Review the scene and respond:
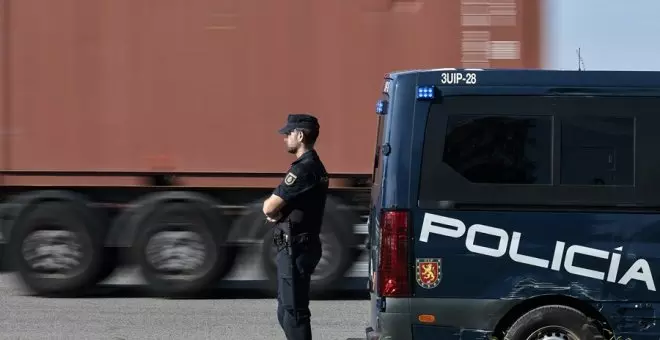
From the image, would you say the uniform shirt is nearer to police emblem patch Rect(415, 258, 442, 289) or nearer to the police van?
the police van

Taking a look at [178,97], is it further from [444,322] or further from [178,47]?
[444,322]

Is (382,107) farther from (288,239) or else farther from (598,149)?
(598,149)

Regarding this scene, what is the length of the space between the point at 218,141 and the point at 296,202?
417 centimetres

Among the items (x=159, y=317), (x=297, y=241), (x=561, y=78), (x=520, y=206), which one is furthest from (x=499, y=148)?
(x=159, y=317)

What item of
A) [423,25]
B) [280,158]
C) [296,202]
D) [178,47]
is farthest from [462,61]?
[296,202]

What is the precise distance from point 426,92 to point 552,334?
5.29 ft

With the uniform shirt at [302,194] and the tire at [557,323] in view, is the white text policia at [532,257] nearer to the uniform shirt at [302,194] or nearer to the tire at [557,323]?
the tire at [557,323]

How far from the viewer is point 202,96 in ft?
37.7

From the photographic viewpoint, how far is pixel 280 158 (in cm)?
1146

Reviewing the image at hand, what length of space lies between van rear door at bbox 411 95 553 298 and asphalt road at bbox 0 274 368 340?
2.89m

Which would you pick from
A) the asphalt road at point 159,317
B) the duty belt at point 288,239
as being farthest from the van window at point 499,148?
the asphalt road at point 159,317

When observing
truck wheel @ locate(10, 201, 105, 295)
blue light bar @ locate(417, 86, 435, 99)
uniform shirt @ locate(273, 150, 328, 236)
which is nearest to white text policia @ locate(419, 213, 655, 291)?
blue light bar @ locate(417, 86, 435, 99)

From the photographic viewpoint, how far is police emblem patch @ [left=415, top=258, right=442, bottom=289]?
22.3ft

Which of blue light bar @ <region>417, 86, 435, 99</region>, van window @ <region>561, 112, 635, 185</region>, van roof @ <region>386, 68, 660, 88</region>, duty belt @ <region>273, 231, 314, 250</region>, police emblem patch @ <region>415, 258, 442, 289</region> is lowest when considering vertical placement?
police emblem patch @ <region>415, 258, 442, 289</region>
